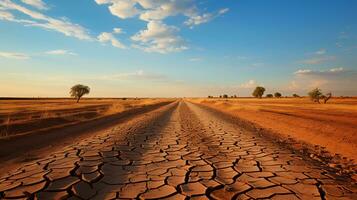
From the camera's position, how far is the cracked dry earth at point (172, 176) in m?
3.60

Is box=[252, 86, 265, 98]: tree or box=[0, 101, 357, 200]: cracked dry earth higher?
box=[252, 86, 265, 98]: tree

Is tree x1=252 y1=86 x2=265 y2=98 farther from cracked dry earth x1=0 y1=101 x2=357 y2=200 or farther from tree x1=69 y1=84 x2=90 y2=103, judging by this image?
cracked dry earth x1=0 y1=101 x2=357 y2=200

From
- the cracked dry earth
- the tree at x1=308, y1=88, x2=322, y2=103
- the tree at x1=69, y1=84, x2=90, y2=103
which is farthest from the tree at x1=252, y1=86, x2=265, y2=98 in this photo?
the cracked dry earth

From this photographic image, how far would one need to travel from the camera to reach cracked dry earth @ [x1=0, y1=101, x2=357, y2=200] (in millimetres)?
3598

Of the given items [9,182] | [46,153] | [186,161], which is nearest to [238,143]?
[186,161]

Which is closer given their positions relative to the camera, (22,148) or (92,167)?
(92,167)

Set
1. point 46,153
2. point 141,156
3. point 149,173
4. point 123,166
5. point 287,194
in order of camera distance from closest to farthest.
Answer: point 287,194 < point 149,173 < point 123,166 < point 141,156 < point 46,153

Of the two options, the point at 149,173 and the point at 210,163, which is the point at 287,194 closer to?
the point at 210,163

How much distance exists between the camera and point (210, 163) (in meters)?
5.26

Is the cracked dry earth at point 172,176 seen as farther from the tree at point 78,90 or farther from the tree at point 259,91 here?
the tree at point 259,91

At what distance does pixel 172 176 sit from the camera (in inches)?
174

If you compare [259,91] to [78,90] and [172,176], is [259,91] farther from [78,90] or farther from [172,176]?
[172,176]

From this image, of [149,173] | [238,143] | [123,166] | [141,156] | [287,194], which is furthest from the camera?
[238,143]

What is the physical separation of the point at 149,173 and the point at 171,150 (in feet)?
6.76
